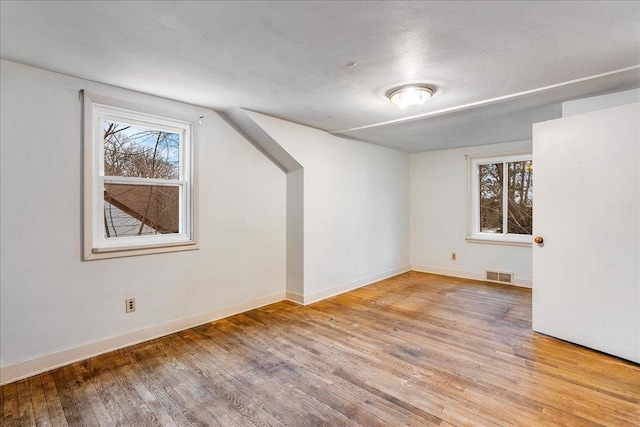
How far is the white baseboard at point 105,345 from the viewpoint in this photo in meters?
2.19

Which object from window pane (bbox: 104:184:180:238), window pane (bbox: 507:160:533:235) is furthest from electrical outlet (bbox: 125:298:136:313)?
window pane (bbox: 507:160:533:235)

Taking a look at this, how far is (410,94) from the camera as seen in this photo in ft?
8.55

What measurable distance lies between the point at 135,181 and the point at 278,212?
1652 mm

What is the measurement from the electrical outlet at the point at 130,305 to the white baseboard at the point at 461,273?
461 cm

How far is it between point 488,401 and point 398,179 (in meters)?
4.01

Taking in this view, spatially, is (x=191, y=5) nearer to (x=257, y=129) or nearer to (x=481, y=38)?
(x=481, y=38)

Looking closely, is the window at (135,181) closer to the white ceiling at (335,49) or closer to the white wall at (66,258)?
the white wall at (66,258)

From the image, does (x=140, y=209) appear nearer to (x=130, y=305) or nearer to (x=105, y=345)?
(x=130, y=305)

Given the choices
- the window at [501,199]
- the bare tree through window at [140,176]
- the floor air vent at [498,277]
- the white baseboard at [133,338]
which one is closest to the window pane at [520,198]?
the window at [501,199]

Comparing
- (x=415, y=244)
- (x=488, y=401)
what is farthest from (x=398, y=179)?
(x=488, y=401)

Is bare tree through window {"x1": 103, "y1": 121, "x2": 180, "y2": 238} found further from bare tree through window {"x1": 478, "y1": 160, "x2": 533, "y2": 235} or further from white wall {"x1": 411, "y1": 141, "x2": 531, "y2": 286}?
bare tree through window {"x1": 478, "y1": 160, "x2": 533, "y2": 235}

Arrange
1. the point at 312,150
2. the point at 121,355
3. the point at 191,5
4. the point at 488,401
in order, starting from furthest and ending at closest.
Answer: the point at 312,150
the point at 121,355
the point at 488,401
the point at 191,5

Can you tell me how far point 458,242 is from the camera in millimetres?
5238

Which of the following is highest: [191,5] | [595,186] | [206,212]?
[191,5]
